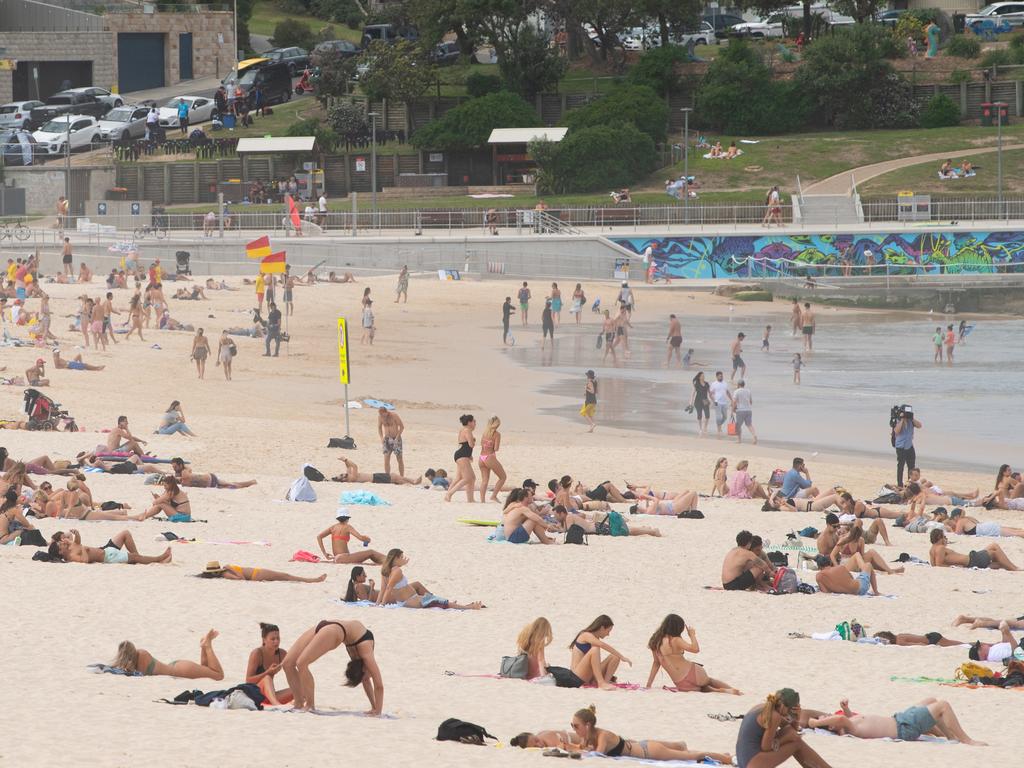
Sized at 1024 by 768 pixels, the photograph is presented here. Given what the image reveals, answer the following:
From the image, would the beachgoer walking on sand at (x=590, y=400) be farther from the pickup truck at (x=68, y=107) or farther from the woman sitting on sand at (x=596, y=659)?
the pickup truck at (x=68, y=107)

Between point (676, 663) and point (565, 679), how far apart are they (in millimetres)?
766

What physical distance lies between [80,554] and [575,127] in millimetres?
43772

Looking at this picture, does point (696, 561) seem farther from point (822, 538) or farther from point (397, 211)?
point (397, 211)

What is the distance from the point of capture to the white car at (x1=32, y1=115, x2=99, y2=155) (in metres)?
56.5

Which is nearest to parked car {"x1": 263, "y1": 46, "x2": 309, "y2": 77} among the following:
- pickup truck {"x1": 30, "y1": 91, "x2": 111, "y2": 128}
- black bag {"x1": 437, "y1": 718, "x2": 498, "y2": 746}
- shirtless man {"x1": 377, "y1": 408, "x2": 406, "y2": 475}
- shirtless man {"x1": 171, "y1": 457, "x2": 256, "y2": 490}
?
pickup truck {"x1": 30, "y1": 91, "x2": 111, "y2": 128}

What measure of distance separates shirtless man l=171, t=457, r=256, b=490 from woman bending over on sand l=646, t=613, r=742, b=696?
27.2 feet

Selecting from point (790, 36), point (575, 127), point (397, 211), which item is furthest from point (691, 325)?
point (790, 36)

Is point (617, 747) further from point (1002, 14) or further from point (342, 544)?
point (1002, 14)

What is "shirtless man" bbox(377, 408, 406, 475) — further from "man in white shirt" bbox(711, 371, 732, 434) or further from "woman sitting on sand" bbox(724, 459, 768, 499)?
"man in white shirt" bbox(711, 371, 732, 434)

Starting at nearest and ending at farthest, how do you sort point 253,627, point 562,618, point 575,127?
point 253,627
point 562,618
point 575,127

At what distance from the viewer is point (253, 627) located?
40.3 ft

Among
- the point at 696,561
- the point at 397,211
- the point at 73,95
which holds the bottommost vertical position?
the point at 696,561

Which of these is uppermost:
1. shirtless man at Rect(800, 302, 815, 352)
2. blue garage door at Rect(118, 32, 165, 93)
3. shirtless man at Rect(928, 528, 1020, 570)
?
blue garage door at Rect(118, 32, 165, 93)

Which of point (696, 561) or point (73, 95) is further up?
point (73, 95)
